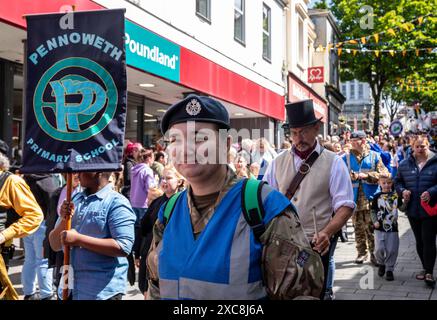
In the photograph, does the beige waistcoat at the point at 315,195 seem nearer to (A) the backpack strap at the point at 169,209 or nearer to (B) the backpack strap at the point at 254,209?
(A) the backpack strap at the point at 169,209

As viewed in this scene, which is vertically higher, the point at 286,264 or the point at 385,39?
the point at 385,39

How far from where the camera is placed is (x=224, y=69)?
13.8 meters

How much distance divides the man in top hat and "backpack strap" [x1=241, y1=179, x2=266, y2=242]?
6.78ft

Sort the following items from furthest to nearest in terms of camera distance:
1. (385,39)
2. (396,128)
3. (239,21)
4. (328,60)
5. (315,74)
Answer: (328,60) < (385,39) < (315,74) < (396,128) < (239,21)

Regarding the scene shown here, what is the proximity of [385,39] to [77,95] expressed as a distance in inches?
989

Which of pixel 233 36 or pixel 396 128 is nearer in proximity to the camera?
pixel 233 36

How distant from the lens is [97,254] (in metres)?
3.63

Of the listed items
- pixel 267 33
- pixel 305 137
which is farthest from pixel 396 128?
pixel 305 137

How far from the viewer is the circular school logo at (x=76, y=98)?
12.5 feet

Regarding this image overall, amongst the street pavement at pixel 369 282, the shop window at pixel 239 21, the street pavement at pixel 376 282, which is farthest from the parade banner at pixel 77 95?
the shop window at pixel 239 21

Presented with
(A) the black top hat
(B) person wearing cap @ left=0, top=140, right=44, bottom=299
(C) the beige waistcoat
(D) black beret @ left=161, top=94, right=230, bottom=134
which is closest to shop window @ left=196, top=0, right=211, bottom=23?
(A) the black top hat

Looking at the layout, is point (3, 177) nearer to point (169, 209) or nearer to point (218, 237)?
point (169, 209)

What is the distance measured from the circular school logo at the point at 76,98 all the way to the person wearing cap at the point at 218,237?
1.78 meters

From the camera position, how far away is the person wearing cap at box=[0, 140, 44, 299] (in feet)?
14.5
